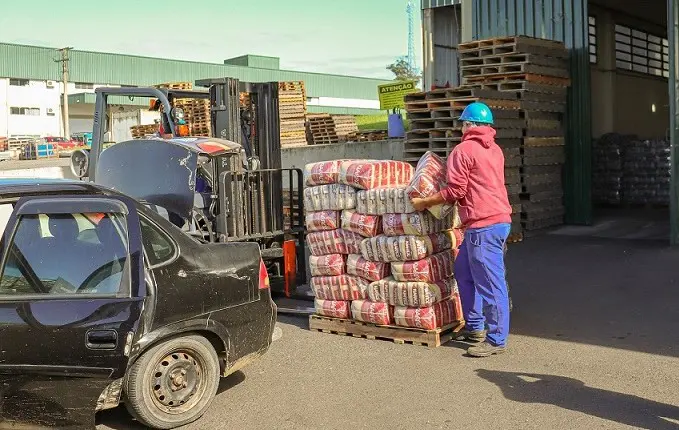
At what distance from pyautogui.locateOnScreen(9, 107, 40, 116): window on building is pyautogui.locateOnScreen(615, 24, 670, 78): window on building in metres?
55.4

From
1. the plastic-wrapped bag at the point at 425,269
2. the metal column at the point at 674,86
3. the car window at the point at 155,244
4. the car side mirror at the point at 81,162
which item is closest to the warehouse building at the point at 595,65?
the metal column at the point at 674,86

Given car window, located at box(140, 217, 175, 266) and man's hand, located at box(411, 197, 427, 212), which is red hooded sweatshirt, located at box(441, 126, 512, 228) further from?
car window, located at box(140, 217, 175, 266)

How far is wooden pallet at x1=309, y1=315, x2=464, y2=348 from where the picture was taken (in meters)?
7.32

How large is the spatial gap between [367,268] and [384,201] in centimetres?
70

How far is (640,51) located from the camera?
877 inches

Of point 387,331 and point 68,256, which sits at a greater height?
point 68,256

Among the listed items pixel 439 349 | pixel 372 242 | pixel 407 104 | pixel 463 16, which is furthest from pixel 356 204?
pixel 463 16

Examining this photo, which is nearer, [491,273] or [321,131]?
[491,273]

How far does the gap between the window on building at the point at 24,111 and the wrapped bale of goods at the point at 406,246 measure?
64306 millimetres

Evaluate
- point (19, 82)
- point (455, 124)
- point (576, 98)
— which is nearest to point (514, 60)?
point (576, 98)

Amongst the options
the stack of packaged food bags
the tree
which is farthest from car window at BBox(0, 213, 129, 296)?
the tree

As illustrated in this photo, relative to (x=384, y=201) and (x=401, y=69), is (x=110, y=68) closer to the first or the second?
(x=401, y=69)

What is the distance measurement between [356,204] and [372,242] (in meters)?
0.48

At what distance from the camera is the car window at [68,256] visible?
500 cm
